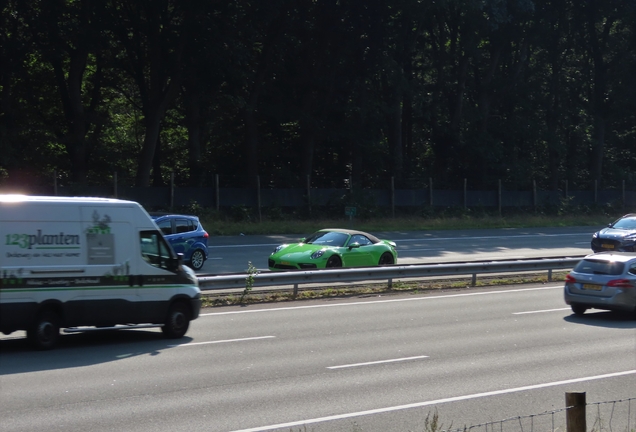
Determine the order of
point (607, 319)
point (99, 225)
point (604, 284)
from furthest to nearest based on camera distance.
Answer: point (607, 319)
point (604, 284)
point (99, 225)

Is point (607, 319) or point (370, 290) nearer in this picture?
point (607, 319)

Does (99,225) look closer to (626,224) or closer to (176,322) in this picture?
(176,322)

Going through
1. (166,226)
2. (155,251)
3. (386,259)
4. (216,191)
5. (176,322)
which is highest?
(216,191)

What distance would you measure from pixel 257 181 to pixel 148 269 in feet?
92.7

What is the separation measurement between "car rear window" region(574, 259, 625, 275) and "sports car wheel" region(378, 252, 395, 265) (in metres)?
6.61

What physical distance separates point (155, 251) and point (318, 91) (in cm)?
3409

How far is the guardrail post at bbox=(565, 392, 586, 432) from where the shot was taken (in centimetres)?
580

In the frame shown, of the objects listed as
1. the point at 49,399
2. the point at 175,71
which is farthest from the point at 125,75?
the point at 49,399

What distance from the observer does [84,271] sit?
12.9m

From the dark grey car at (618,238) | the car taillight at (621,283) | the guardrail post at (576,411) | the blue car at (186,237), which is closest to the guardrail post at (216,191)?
the blue car at (186,237)

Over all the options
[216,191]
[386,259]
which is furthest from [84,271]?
[216,191]

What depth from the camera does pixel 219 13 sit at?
39.8 m

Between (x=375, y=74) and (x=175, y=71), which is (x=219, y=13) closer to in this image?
(x=175, y=71)

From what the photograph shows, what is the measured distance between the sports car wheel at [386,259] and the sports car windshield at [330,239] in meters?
1.18
